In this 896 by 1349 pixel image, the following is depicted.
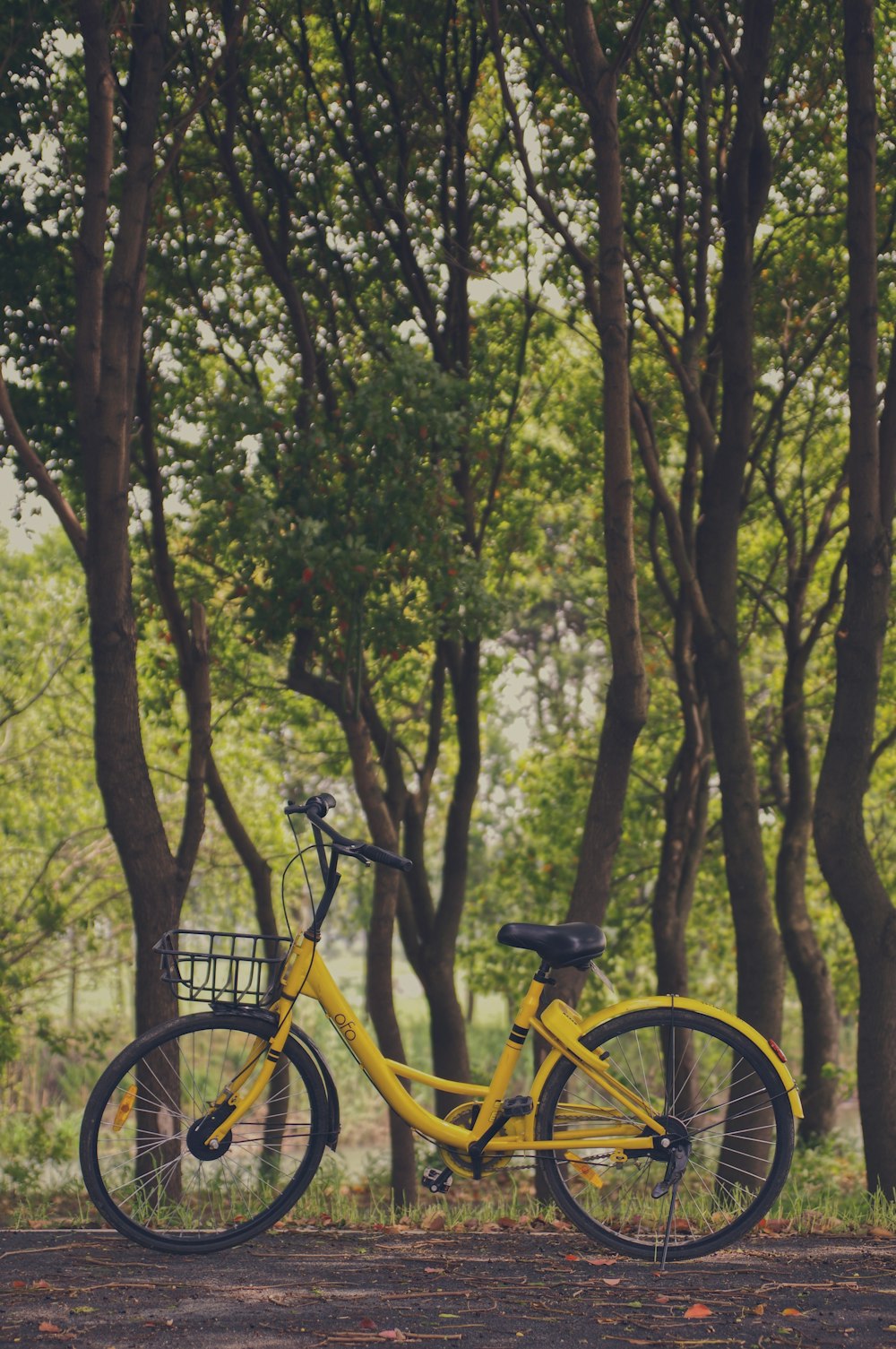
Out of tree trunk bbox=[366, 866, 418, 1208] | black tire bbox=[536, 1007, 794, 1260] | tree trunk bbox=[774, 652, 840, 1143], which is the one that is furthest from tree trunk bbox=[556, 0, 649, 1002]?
tree trunk bbox=[774, 652, 840, 1143]

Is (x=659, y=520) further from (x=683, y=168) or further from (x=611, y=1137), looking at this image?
(x=611, y=1137)

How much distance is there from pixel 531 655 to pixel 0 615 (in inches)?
426

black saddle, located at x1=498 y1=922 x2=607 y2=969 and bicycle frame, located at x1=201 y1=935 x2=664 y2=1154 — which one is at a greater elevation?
black saddle, located at x1=498 y1=922 x2=607 y2=969

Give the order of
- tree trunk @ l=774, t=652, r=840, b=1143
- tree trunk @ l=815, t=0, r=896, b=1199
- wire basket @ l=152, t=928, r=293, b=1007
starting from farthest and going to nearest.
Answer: tree trunk @ l=774, t=652, r=840, b=1143, tree trunk @ l=815, t=0, r=896, b=1199, wire basket @ l=152, t=928, r=293, b=1007

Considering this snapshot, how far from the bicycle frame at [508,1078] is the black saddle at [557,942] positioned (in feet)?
0.50

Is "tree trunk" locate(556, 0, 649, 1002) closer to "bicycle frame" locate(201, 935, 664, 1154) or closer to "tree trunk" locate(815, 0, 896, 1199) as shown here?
"tree trunk" locate(815, 0, 896, 1199)

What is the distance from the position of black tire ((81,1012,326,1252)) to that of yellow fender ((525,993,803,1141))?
28.6 inches

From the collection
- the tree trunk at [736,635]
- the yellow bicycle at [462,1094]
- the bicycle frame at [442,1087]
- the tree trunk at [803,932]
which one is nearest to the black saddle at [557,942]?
the yellow bicycle at [462,1094]

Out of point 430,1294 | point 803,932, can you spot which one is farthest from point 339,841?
point 803,932

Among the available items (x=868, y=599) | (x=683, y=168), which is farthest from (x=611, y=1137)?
(x=683, y=168)

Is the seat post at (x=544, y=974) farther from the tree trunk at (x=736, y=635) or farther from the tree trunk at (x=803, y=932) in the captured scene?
the tree trunk at (x=803, y=932)

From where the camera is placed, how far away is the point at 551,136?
1095 centimetres

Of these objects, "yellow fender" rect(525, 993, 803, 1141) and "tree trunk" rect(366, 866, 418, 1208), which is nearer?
"yellow fender" rect(525, 993, 803, 1141)

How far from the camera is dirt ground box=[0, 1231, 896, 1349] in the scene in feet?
12.0
